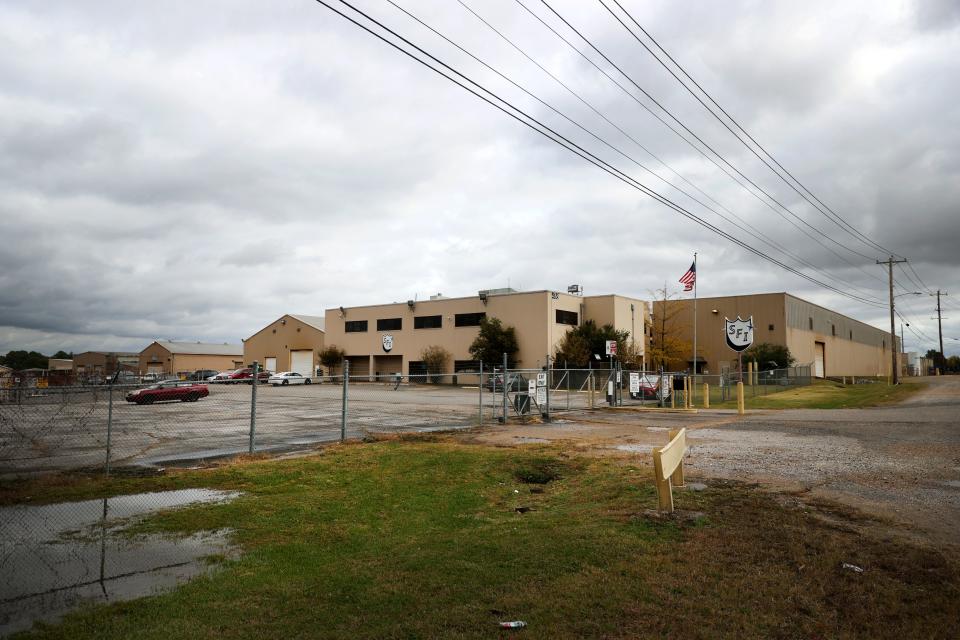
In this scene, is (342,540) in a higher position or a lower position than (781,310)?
lower

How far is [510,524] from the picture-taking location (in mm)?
7641

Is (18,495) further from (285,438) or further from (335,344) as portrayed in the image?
(335,344)

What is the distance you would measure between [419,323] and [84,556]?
6328 centimetres

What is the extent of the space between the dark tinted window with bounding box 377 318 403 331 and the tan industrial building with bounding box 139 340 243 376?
108 feet

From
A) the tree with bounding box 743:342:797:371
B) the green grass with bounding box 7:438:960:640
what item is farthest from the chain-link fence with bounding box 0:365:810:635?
the tree with bounding box 743:342:797:371

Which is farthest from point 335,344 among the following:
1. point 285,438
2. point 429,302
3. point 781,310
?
point 285,438

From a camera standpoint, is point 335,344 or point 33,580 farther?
point 335,344

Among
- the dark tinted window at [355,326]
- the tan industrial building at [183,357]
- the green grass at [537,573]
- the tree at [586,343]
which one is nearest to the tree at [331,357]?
the dark tinted window at [355,326]

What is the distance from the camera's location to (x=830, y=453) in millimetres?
12594

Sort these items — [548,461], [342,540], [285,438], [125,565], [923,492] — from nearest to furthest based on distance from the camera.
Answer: [125,565], [342,540], [923,492], [548,461], [285,438]

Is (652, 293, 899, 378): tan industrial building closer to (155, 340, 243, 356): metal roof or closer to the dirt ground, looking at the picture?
the dirt ground

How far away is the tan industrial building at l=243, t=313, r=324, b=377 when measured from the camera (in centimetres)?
7925

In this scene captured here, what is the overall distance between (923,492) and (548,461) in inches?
232

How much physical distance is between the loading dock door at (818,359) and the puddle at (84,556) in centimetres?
8501
